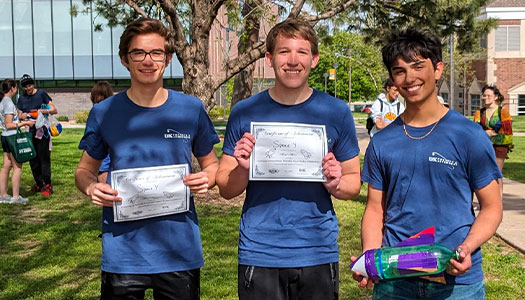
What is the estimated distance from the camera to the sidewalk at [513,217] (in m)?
8.38

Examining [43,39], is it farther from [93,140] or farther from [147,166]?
[147,166]

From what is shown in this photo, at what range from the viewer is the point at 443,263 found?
282 cm

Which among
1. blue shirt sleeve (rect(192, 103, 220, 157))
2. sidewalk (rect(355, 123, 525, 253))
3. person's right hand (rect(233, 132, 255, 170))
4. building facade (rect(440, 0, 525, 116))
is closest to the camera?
person's right hand (rect(233, 132, 255, 170))

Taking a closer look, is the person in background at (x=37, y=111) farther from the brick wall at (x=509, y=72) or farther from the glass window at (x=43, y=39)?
the brick wall at (x=509, y=72)

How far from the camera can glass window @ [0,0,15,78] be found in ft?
151

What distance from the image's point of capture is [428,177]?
297cm

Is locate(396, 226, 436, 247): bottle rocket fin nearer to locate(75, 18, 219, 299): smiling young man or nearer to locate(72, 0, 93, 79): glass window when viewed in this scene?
locate(75, 18, 219, 299): smiling young man

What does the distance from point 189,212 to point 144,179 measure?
0.30 meters

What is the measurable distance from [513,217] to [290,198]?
750 centimetres

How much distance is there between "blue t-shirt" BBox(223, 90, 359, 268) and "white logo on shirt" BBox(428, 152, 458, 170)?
608 millimetres

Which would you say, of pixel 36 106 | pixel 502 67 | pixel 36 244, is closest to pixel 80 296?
pixel 36 244

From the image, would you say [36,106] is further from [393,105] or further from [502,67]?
[502,67]

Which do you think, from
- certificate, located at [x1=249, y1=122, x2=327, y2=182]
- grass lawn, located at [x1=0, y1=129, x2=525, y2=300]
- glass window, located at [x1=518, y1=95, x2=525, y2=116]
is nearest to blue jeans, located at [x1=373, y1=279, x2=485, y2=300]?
certificate, located at [x1=249, y1=122, x2=327, y2=182]

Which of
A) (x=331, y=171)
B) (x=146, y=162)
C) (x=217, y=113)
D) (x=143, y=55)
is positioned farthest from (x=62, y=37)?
(x=331, y=171)
